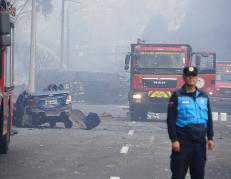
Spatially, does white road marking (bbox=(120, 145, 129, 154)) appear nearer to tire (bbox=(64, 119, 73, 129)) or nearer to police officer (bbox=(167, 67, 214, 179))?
tire (bbox=(64, 119, 73, 129))

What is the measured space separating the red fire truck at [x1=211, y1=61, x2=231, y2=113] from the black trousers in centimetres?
2986

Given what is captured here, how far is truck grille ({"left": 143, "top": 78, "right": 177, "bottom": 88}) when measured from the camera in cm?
2897

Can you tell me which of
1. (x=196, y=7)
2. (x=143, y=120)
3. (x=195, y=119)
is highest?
(x=196, y=7)

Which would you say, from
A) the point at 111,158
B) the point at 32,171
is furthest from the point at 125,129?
the point at 32,171

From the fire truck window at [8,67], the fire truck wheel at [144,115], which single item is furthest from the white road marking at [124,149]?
the fire truck wheel at [144,115]

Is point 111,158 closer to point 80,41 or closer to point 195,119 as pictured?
point 195,119

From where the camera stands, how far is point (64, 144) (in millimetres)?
17750

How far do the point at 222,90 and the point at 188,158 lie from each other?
100 feet

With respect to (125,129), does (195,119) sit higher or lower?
higher

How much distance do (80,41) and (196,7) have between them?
41.5 meters

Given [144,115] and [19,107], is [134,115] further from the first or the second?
[19,107]

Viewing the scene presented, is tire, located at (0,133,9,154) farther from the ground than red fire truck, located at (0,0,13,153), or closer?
closer

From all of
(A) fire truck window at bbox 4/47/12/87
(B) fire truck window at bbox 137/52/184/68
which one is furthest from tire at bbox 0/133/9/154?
(B) fire truck window at bbox 137/52/184/68

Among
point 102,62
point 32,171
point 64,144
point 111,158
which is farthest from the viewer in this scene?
point 102,62
